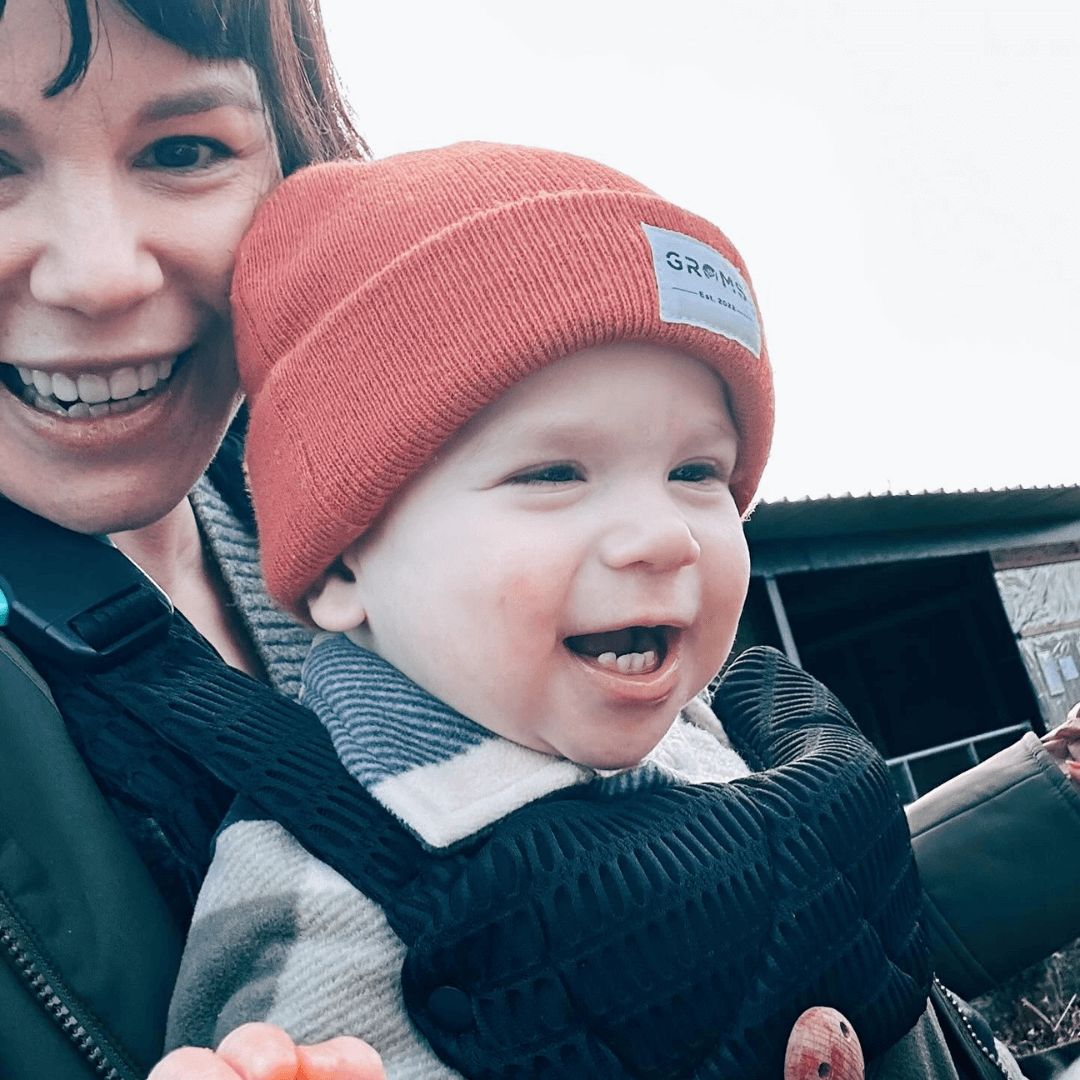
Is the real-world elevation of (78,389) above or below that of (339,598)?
above

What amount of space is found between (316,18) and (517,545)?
952 mm

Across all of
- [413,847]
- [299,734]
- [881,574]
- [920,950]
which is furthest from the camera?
[881,574]

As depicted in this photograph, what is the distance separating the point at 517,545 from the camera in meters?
0.98

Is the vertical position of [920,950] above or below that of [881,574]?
above

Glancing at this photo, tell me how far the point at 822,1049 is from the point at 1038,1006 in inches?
161

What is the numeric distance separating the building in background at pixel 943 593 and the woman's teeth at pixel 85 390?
2901mm

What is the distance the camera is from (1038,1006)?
4254 mm

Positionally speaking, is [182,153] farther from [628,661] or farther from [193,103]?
[628,661]

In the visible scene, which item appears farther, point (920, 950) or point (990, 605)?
point (990, 605)

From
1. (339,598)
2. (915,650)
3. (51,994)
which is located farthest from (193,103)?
(915,650)

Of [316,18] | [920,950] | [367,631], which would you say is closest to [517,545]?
[367,631]

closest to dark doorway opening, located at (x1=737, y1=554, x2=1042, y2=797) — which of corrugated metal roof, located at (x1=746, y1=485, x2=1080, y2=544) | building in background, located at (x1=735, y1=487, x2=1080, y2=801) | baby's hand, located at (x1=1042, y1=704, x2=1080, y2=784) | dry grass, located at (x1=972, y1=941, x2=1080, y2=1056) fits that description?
building in background, located at (x1=735, y1=487, x2=1080, y2=801)

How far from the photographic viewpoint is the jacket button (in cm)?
87

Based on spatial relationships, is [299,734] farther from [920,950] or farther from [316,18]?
[316,18]
